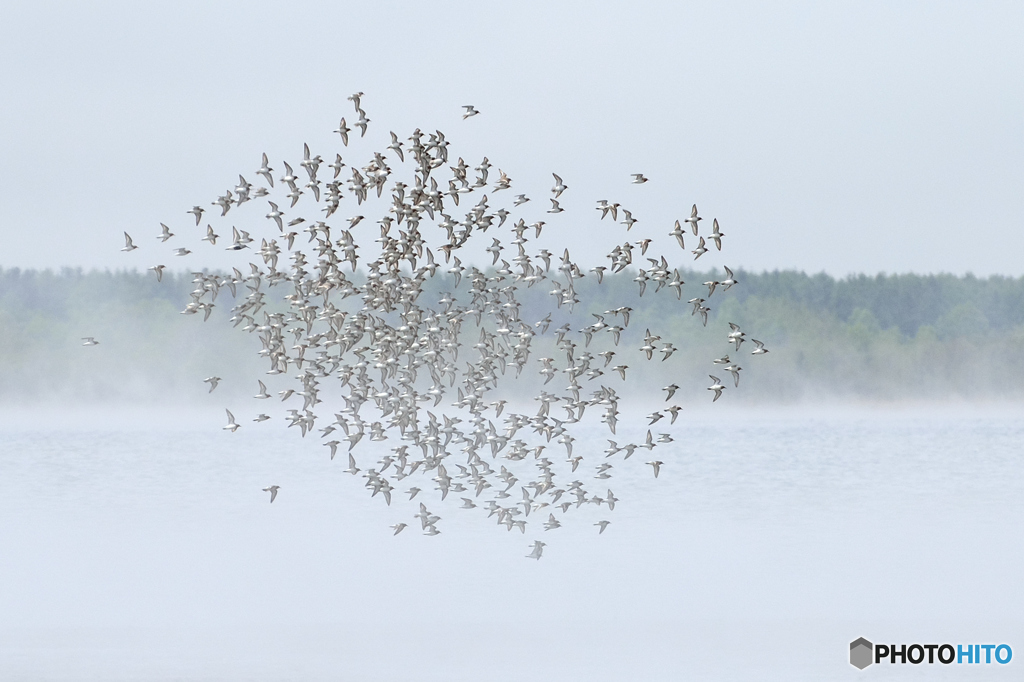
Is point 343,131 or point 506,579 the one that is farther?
point 506,579

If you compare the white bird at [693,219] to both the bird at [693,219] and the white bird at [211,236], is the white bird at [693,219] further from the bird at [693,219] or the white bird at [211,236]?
the white bird at [211,236]

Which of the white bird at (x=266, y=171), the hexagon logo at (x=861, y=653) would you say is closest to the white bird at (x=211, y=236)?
the white bird at (x=266, y=171)

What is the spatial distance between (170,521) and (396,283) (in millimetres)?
14955

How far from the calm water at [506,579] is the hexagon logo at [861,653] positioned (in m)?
0.16

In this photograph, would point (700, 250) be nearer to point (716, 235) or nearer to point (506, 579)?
point (716, 235)

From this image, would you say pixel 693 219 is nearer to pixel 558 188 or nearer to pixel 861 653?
pixel 558 188

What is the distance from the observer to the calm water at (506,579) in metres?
16.8

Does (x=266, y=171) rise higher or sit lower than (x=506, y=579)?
higher

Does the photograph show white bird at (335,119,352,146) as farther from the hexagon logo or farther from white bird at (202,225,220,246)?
the hexagon logo

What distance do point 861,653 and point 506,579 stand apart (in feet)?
20.8

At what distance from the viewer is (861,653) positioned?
16750mm

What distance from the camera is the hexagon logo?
1648cm

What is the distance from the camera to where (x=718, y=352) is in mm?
56312

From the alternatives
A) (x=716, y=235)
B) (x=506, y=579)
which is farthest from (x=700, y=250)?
(x=506, y=579)
